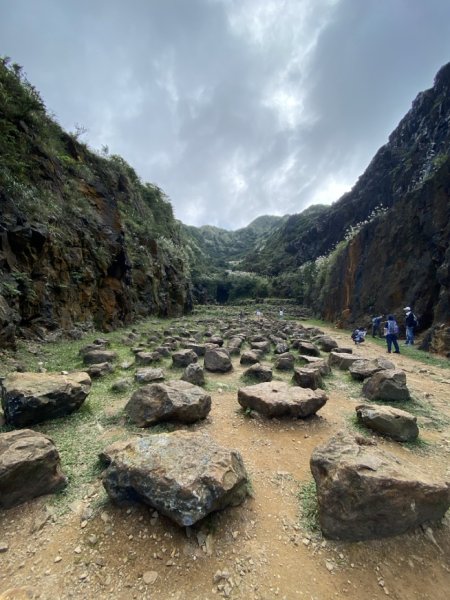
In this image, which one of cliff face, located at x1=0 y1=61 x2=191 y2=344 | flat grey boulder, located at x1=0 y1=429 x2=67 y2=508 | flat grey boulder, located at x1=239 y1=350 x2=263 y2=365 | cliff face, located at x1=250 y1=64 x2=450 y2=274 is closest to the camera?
flat grey boulder, located at x1=0 y1=429 x2=67 y2=508

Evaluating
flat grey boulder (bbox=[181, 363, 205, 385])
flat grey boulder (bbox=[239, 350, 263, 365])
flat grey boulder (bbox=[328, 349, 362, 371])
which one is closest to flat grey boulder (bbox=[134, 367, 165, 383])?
flat grey boulder (bbox=[181, 363, 205, 385])

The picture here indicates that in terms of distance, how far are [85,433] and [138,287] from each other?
1592cm

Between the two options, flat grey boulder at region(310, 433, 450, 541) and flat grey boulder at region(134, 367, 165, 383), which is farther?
flat grey boulder at region(134, 367, 165, 383)

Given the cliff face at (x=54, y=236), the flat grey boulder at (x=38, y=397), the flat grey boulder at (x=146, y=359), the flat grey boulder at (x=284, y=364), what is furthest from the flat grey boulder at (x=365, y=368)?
the cliff face at (x=54, y=236)

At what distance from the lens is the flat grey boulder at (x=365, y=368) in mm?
6696

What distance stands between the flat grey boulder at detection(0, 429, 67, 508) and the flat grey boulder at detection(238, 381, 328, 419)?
2.93 m

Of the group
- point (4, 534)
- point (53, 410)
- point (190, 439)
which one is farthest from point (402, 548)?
point (53, 410)

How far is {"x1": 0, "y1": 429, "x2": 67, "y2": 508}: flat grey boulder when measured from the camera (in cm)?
259

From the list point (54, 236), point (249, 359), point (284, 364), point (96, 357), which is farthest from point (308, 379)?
point (54, 236)

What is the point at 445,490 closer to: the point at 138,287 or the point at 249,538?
the point at 249,538

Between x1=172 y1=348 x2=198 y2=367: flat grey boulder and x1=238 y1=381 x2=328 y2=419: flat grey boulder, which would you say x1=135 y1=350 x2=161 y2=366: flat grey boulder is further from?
x1=238 y1=381 x2=328 y2=419: flat grey boulder

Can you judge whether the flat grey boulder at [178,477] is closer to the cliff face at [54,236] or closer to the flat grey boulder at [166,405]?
the flat grey boulder at [166,405]

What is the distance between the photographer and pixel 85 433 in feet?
13.3

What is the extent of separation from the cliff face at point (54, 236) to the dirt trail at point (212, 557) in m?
6.08
